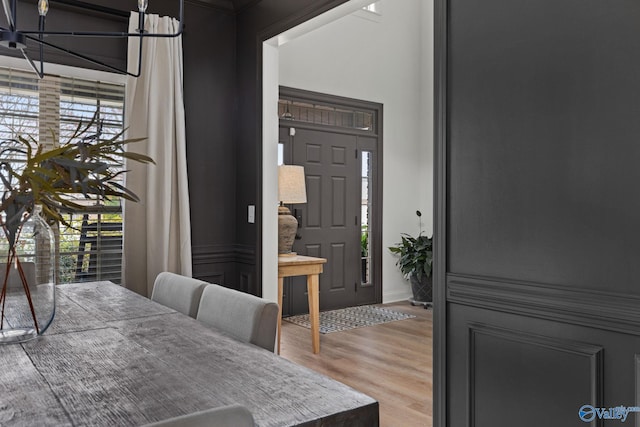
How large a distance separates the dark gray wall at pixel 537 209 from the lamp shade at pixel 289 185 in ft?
6.98

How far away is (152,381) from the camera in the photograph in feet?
3.85

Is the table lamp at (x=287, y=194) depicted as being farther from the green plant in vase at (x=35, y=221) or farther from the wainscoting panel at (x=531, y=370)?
the green plant in vase at (x=35, y=221)

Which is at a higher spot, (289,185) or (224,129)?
(224,129)

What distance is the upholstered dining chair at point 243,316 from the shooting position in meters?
1.60

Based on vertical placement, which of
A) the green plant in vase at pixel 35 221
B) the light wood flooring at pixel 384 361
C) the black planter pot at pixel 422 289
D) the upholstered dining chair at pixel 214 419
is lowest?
the light wood flooring at pixel 384 361

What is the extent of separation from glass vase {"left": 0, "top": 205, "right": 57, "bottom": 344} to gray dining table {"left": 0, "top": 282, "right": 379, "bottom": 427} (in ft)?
0.22

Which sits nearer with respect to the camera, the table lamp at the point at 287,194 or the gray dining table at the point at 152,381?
the gray dining table at the point at 152,381

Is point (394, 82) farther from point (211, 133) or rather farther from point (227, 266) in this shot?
point (227, 266)

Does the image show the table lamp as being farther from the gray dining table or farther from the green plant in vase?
the green plant in vase

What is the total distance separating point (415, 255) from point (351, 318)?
1.15m

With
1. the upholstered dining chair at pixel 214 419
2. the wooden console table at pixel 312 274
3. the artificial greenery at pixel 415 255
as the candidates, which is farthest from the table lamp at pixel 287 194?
the upholstered dining chair at pixel 214 419

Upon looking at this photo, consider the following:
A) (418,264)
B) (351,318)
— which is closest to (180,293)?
(351,318)

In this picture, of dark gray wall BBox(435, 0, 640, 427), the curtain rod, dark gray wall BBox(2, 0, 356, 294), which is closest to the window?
dark gray wall BBox(2, 0, 356, 294)

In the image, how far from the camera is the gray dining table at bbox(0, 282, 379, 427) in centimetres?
100
